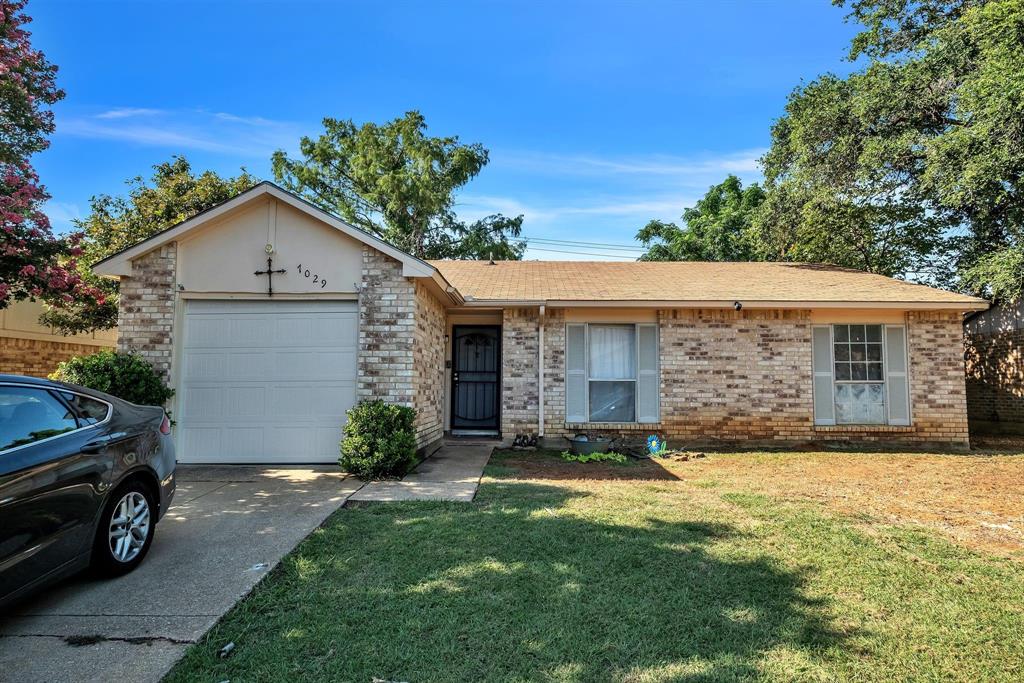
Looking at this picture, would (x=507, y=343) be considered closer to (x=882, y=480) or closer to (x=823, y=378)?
(x=823, y=378)

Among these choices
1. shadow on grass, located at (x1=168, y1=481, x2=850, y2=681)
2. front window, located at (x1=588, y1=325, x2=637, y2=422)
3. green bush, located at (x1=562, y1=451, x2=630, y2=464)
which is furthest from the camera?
front window, located at (x1=588, y1=325, x2=637, y2=422)

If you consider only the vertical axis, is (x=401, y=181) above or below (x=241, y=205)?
above

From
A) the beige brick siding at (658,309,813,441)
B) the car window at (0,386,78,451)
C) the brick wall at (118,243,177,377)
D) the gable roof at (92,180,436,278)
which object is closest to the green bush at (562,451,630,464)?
the beige brick siding at (658,309,813,441)

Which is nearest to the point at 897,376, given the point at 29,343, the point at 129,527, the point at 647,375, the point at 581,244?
the point at 647,375

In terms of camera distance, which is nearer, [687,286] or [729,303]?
[729,303]

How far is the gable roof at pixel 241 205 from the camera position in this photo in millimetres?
7559

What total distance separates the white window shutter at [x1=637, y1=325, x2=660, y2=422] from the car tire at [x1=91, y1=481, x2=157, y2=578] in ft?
26.8

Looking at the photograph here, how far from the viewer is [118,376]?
6980 mm

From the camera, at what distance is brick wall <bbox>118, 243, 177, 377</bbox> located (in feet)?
25.3

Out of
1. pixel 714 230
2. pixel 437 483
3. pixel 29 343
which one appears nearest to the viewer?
pixel 437 483

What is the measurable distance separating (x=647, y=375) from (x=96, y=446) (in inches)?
344

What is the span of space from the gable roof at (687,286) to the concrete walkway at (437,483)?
3107mm

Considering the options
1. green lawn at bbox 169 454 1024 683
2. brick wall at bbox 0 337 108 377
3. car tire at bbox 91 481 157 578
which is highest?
brick wall at bbox 0 337 108 377

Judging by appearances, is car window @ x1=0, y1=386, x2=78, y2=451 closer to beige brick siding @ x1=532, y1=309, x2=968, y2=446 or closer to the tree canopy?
beige brick siding @ x1=532, y1=309, x2=968, y2=446
